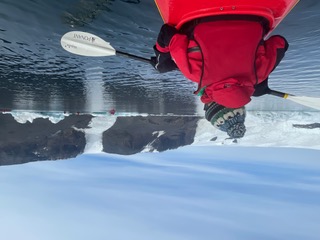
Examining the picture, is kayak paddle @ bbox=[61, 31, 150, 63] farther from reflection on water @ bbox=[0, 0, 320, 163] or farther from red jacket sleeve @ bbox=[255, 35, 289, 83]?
red jacket sleeve @ bbox=[255, 35, 289, 83]

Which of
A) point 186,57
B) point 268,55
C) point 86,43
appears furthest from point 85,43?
point 268,55

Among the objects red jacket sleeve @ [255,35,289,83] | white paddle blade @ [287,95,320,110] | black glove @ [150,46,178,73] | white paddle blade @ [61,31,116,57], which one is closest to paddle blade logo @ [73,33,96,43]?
white paddle blade @ [61,31,116,57]

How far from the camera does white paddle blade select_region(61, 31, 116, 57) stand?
2.31m

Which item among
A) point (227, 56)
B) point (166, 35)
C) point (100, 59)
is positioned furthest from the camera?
point (100, 59)

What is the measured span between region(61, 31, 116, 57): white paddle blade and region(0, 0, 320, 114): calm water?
0.30 metres

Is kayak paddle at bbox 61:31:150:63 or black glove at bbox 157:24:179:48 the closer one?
black glove at bbox 157:24:179:48

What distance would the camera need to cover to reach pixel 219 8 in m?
1.53

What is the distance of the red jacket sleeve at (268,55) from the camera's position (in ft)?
4.97

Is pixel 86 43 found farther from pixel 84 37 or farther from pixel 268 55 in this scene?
pixel 268 55

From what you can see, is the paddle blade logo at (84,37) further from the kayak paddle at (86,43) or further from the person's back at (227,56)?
the person's back at (227,56)

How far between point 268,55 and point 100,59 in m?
2.72

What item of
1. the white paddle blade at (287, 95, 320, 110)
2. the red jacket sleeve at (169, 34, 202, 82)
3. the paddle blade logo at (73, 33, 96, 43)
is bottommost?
the white paddle blade at (287, 95, 320, 110)

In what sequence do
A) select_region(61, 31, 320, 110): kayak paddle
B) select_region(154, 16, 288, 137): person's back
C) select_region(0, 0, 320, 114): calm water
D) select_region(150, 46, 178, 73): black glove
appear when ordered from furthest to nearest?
select_region(0, 0, 320, 114): calm water
select_region(61, 31, 320, 110): kayak paddle
select_region(150, 46, 178, 73): black glove
select_region(154, 16, 288, 137): person's back

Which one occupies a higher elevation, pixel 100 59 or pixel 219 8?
pixel 100 59
